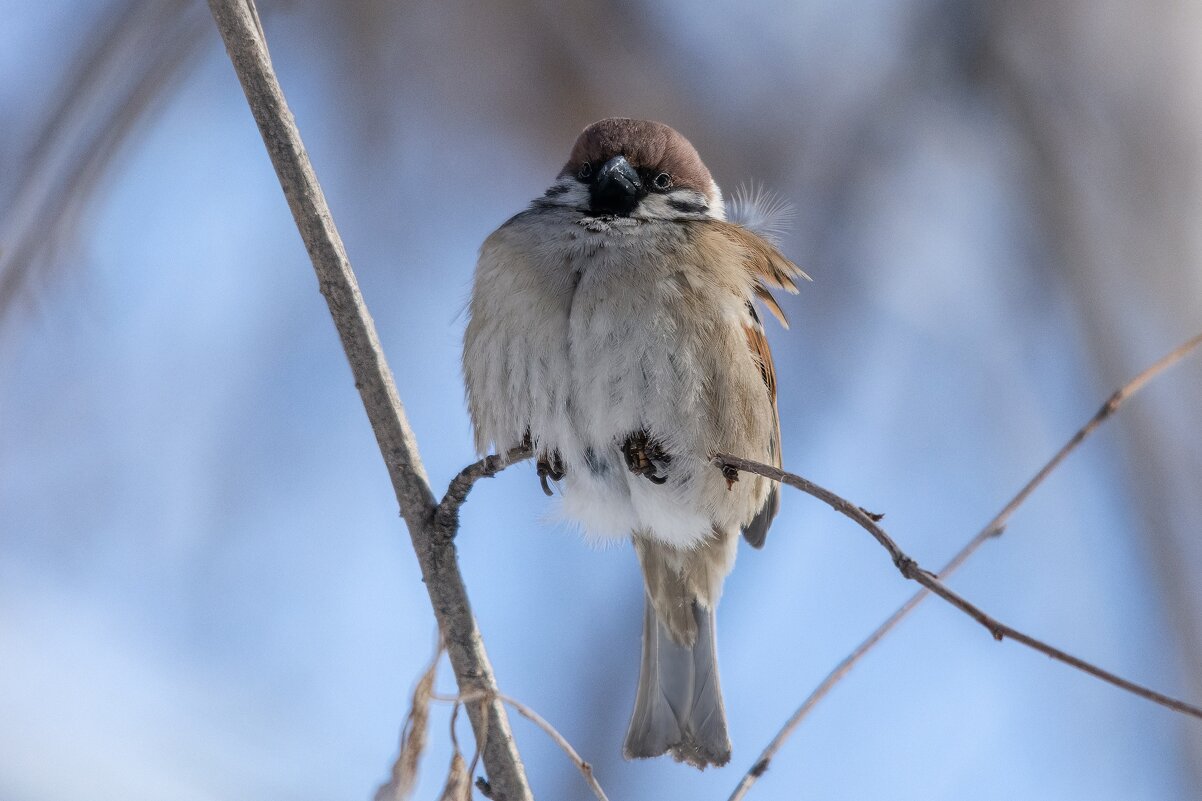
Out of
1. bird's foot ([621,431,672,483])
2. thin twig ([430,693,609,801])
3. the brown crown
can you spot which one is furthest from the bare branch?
the brown crown

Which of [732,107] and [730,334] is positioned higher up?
[732,107]

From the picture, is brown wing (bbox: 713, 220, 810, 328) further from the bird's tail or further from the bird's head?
the bird's tail

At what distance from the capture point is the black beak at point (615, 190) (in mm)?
2930

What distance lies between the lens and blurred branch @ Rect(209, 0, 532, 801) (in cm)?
190

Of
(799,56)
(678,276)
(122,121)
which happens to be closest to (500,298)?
(678,276)

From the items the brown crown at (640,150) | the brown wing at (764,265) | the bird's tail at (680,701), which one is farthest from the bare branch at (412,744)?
the brown crown at (640,150)

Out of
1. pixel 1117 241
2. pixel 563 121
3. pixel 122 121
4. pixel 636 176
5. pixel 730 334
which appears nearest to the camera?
pixel 730 334

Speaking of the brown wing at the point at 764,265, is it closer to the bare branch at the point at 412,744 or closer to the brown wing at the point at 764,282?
the brown wing at the point at 764,282

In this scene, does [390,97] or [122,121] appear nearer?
[122,121]

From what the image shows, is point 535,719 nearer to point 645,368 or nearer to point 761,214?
point 645,368

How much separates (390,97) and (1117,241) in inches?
109

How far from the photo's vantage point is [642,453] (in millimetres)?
2604

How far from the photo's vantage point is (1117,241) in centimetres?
Result: 389

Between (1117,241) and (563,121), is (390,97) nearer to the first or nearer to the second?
(563,121)
